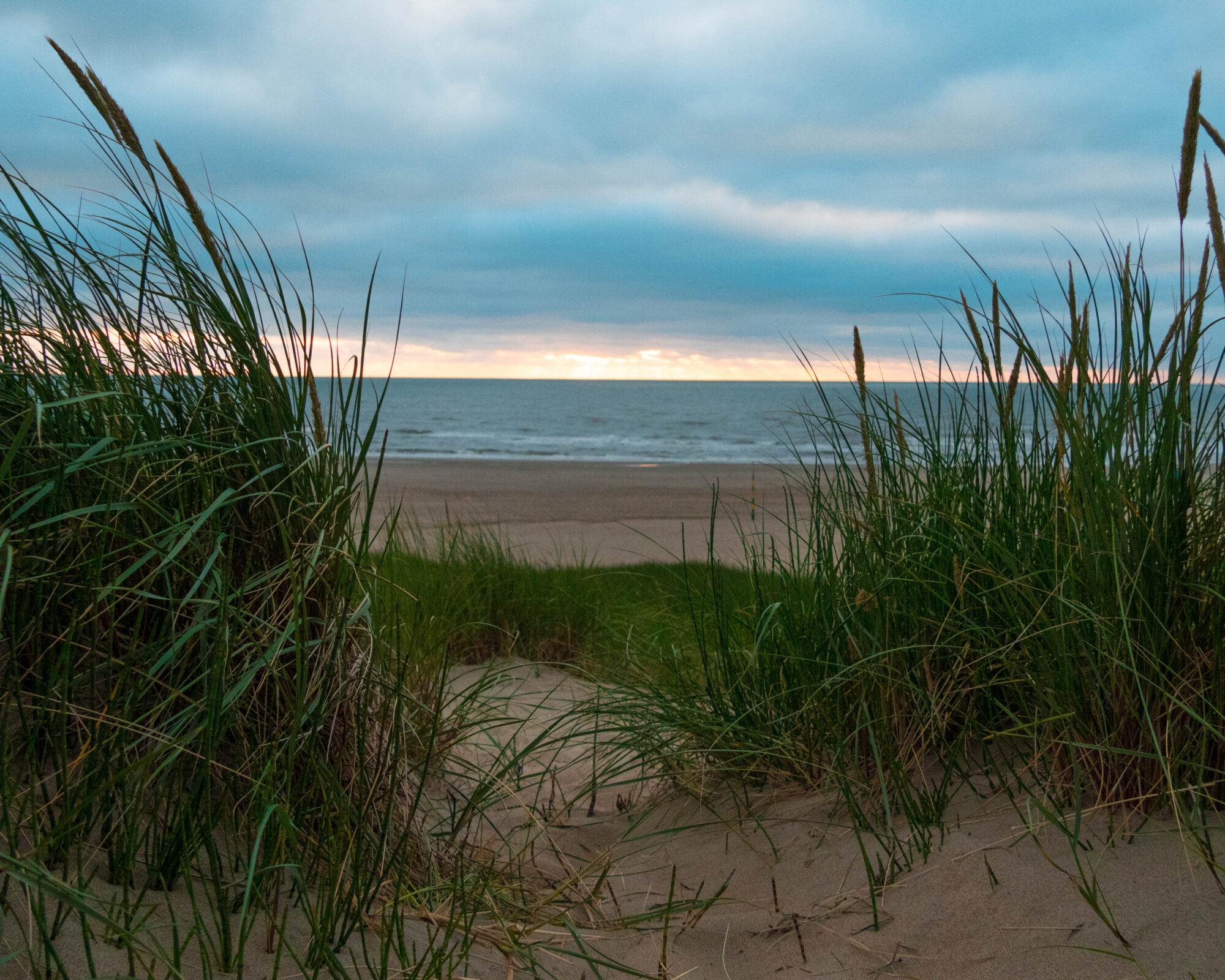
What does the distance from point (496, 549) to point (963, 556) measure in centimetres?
273

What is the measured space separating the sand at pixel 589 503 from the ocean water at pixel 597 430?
1168 mm

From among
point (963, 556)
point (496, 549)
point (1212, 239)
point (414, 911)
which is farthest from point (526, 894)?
point (496, 549)

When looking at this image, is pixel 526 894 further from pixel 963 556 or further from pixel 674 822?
pixel 963 556

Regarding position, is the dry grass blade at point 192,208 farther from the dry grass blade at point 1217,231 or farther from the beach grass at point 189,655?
the dry grass blade at point 1217,231

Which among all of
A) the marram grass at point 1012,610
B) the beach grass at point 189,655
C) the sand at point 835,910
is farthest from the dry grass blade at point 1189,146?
the beach grass at point 189,655

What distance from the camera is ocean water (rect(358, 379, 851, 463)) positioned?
26281 millimetres

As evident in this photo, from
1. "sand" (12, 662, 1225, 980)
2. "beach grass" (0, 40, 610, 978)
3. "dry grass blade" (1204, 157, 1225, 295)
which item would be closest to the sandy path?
"sand" (12, 662, 1225, 980)

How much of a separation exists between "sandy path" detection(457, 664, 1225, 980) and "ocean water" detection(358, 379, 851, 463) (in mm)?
1025

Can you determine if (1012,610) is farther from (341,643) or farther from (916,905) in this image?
(341,643)

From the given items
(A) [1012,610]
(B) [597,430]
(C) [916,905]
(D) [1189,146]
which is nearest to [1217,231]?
(D) [1189,146]

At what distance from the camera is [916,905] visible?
1.63m

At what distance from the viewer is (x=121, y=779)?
1304 millimetres

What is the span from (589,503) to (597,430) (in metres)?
25.6

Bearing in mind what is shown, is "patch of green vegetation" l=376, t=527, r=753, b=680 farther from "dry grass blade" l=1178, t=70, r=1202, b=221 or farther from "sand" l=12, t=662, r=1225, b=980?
"dry grass blade" l=1178, t=70, r=1202, b=221
